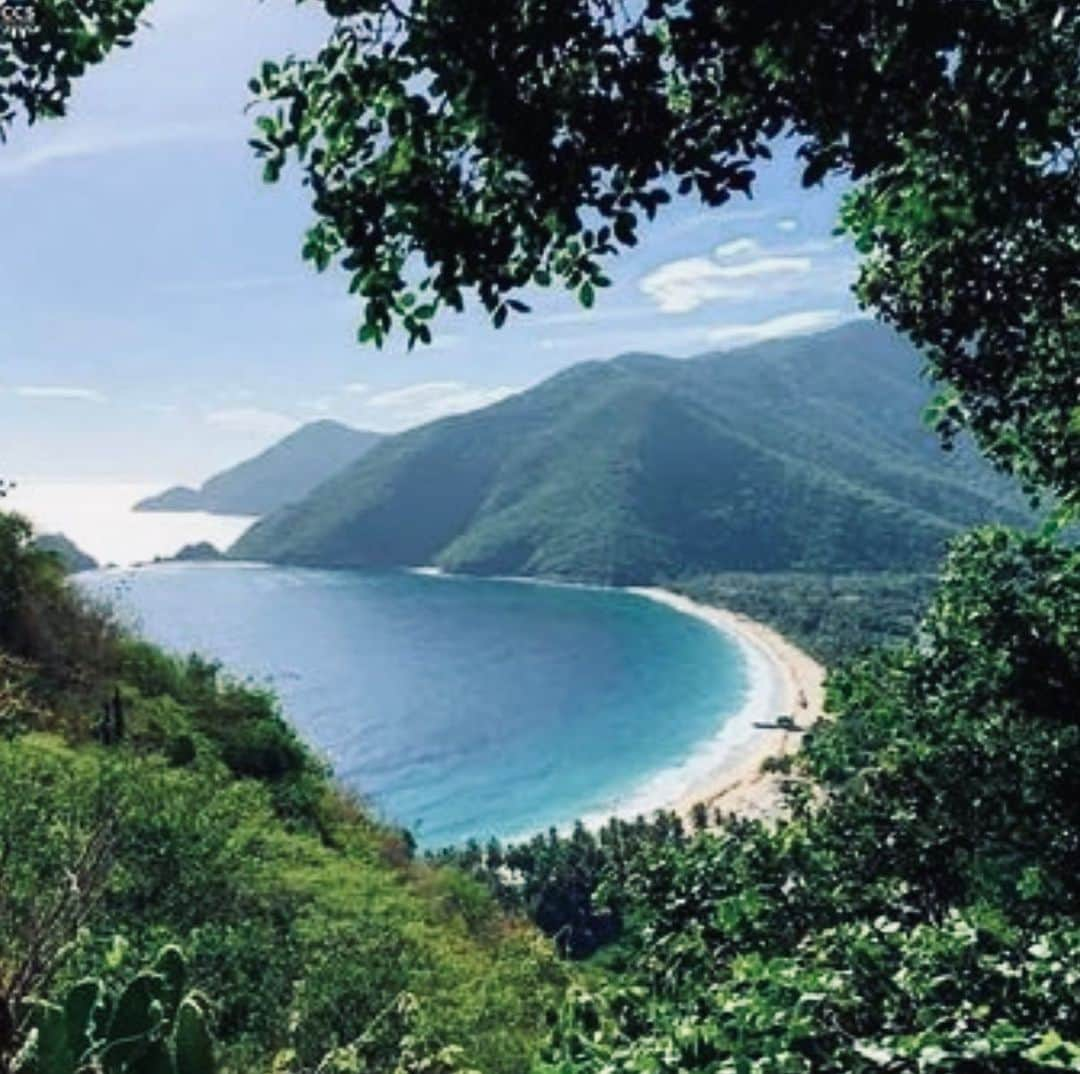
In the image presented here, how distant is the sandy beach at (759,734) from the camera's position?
371ft

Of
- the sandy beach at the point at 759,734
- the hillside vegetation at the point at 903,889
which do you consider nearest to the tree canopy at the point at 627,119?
the hillside vegetation at the point at 903,889

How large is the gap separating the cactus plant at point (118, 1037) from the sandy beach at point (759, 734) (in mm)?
75237

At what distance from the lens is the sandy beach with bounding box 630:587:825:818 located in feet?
371

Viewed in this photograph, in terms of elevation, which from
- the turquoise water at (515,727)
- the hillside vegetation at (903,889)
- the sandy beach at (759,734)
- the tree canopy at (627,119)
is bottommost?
the sandy beach at (759,734)

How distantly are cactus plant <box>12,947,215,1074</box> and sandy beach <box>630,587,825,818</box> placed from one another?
7524 cm

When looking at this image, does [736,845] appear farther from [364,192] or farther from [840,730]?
[364,192]

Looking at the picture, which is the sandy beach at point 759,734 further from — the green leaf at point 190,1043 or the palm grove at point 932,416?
the green leaf at point 190,1043

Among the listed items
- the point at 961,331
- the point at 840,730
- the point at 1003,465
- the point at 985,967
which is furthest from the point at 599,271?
the point at 840,730

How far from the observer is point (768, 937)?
8.55 meters

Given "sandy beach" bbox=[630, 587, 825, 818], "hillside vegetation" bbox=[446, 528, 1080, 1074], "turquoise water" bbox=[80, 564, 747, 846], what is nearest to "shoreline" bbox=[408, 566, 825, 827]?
"sandy beach" bbox=[630, 587, 825, 818]

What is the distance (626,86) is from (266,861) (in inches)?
1283

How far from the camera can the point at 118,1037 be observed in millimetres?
→ 6895

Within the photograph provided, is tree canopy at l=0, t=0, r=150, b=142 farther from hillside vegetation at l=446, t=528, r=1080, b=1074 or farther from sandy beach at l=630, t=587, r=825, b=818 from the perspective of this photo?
sandy beach at l=630, t=587, r=825, b=818

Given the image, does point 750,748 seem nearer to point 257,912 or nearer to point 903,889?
point 257,912
